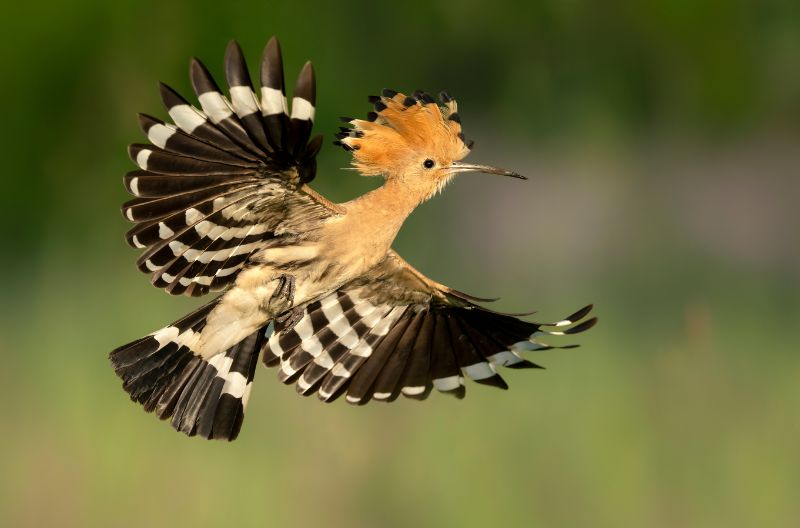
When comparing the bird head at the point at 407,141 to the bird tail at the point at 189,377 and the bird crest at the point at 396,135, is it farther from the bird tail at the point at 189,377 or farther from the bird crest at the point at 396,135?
the bird tail at the point at 189,377

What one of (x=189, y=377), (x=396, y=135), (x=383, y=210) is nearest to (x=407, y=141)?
(x=396, y=135)

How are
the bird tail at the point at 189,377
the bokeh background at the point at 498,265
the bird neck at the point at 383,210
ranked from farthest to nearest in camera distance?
1. the bokeh background at the point at 498,265
2. the bird tail at the point at 189,377
3. the bird neck at the point at 383,210

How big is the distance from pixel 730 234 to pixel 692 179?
0.94ft

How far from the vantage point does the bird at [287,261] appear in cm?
179

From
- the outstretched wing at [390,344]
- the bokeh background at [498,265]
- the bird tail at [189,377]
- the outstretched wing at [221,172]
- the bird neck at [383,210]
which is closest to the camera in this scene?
the outstretched wing at [221,172]

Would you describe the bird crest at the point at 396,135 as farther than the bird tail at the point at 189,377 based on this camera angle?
No

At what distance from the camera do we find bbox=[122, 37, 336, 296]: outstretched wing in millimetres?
1744

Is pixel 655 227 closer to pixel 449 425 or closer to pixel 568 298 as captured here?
pixel 568 298

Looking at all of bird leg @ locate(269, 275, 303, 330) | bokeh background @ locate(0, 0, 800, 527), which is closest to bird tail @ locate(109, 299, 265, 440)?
bird leg @ locate(269, 275, 303, 330)

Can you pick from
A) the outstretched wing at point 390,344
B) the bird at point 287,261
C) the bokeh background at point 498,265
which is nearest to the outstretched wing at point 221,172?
the bird at point 287,261

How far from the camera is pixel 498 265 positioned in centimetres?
310

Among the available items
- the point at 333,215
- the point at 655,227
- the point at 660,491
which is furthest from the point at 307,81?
the point at 655,227

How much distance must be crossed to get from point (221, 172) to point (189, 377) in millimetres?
592

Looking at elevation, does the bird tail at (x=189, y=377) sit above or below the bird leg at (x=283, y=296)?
below
